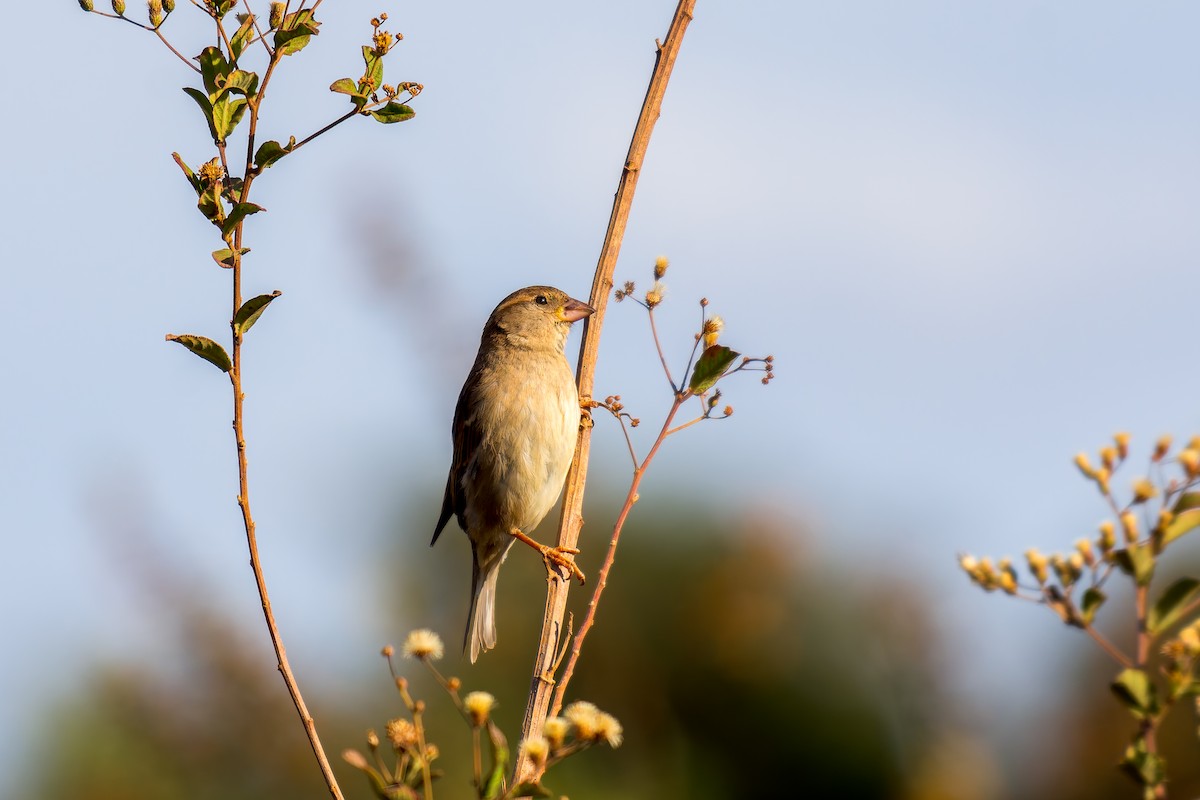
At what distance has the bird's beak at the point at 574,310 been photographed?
628cm

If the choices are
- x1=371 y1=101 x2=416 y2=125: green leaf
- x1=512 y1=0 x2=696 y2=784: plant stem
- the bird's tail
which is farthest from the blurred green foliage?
x1=371 y1=101 x2=416 y2=125: green leaf

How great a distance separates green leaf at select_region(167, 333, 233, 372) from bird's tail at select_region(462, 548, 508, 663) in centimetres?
375

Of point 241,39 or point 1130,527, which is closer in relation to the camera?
point 1130,527

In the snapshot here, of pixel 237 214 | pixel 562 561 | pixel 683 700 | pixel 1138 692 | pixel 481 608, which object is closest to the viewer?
pixel 1138 692

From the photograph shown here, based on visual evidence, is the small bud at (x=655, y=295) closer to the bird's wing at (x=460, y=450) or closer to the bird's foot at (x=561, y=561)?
the bird's foot at (x=561, y=561)

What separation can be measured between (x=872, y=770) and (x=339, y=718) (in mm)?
4180

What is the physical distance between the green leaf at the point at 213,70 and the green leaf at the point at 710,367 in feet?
4.20

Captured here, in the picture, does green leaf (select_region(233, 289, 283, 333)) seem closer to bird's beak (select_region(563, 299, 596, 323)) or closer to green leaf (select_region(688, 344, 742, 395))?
green leaf (select_region(688, 344, 742, 395))

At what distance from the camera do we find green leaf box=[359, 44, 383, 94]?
2.85 meters

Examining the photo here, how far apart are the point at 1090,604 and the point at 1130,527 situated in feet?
0.47

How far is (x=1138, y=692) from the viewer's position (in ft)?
5.96

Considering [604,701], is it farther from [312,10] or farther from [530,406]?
[312,10]

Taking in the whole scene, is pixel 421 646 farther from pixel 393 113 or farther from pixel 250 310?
pixel 393 113

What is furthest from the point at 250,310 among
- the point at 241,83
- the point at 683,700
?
the point at 683,700
